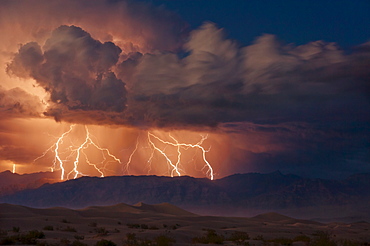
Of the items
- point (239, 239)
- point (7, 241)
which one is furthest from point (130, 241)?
point (239, 239)

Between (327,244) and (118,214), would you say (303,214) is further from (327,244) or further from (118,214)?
(327,244)

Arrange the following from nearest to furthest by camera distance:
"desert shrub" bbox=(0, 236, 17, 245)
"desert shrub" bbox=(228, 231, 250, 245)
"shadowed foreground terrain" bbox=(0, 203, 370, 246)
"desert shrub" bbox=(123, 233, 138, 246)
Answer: "desert shrub" bbox=(123, 233, 138, 246) < "desert shrub" bbox=(0, 236, 17, 245) < "shadowed foreground terrain" bbox=(0, 203, 370, 246) < "desert shrub" bbox=(228, 231, 250, 245)

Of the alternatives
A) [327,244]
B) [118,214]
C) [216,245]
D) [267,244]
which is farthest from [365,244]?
[118,214]

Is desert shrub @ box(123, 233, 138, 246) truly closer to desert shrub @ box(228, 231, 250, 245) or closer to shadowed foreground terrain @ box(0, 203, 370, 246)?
shadowed foreground terrain @ box(0, 203, 370, 246)

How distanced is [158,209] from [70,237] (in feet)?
262

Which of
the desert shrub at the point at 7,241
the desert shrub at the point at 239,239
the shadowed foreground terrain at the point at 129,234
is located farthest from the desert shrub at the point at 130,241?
the desert shrub at the point at 239,239

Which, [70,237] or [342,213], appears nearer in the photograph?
[70,237]

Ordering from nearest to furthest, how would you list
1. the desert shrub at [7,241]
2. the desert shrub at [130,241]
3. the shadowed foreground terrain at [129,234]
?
1. the desert shrub at [130,241]
2. the desert shrub at [7,241]
3. the shadowed foreground terrain at [129,234]

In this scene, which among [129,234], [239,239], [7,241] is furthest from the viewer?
[239,239]

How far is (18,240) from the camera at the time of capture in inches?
1051

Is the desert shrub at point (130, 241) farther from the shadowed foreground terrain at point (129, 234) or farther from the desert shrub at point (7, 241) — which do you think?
the desert shrub at point (7, 241)

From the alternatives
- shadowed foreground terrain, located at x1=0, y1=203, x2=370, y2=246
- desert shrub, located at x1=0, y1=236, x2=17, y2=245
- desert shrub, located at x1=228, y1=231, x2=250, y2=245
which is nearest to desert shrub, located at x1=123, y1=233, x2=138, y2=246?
shadowed foreground terrain, located at x1=0, y1=203, x2=370, y2=246

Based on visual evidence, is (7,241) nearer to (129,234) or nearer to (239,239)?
(129,234)

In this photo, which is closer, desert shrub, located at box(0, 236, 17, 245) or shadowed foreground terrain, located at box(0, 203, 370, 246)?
desert shrub, located at box(0, 236, 17, 245)
